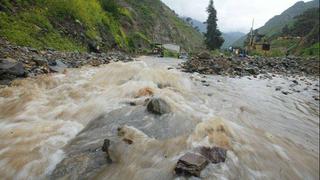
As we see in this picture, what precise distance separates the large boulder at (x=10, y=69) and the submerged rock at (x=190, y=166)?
732 cm

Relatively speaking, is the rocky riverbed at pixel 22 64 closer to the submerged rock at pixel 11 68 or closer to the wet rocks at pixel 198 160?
the submerged rock at pixel 11 68

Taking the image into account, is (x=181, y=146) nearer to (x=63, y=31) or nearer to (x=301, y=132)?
(x=301, y=132)

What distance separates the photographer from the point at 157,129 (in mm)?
6477

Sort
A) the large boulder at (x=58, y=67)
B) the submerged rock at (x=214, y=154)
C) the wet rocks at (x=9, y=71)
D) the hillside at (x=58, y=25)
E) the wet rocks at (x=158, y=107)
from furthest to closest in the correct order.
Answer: the hillside at (x=58, y=25) < the large boulder at (x=58, y=67) < the wet rocks at (x=9, y=71) < the wet rocks at (x=158, y=107) < the submerged rock at (x=214, y=154)

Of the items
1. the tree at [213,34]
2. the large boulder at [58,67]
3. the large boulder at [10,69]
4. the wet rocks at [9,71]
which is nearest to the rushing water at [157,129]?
the wet rocks at [9,71]

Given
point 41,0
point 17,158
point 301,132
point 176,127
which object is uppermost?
point 41,0

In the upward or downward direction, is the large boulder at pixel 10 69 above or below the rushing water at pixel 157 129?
above

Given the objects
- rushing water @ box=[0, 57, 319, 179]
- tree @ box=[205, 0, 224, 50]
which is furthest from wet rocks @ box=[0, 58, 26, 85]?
tree @ box=[205, 0, 224, 50]

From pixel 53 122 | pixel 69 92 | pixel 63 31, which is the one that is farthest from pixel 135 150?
pixel 63 31

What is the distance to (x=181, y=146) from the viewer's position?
5637mm

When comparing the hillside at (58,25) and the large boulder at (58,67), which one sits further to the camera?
the hillside at (58,25)

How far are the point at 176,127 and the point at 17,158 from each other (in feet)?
11.6

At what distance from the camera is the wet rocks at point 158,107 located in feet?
24.3

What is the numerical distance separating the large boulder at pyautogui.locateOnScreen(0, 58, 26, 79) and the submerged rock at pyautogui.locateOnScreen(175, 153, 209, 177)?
7.32 meters
